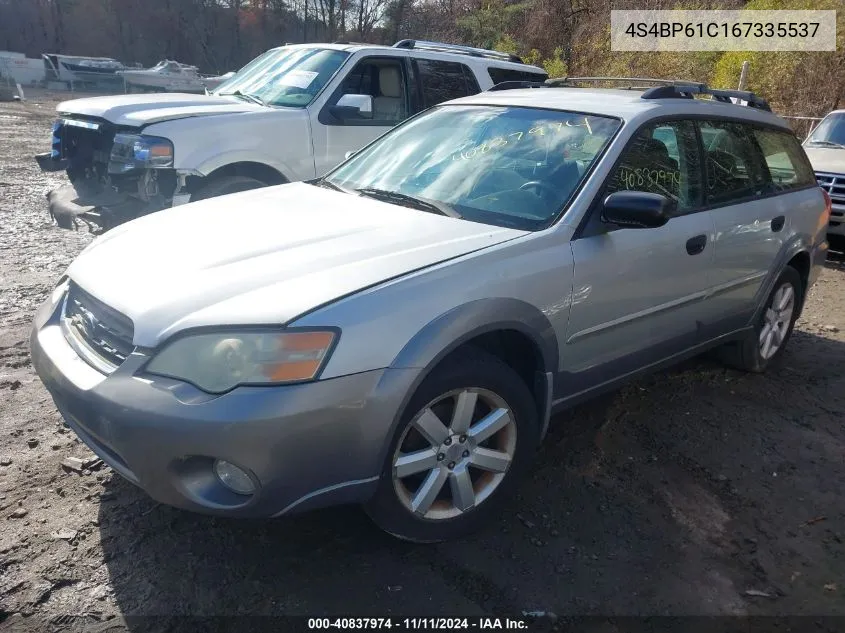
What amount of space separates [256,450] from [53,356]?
102 centimetres

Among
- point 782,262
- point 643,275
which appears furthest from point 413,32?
point 643,275

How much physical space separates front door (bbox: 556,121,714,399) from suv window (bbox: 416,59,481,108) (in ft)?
11.5

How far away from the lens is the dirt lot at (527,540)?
94.7 inches

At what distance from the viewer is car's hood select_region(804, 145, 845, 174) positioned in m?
8.42

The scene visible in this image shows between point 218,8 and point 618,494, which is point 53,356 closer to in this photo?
point 618,494

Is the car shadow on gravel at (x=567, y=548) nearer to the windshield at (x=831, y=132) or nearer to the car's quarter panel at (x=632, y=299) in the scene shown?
the car's quarter panel at (x=632, y=299)

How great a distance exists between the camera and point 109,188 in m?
5.50

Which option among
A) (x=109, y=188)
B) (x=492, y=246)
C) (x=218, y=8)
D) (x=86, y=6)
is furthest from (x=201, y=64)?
(x=492, y=246)

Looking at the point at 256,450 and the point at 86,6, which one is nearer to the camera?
the point at 256,450

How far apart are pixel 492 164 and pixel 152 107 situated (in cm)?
353

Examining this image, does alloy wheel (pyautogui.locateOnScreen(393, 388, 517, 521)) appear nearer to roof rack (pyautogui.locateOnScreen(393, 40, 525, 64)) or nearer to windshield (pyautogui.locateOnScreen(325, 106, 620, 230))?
windshield (pyautogui.locateOnScreen(325, 106, 620, 230))

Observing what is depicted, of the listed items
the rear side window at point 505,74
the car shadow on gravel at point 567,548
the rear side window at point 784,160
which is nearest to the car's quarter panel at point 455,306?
the car shadow on gravel at point 567,548

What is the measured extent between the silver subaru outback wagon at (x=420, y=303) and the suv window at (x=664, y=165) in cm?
1

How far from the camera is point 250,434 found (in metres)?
2.09
